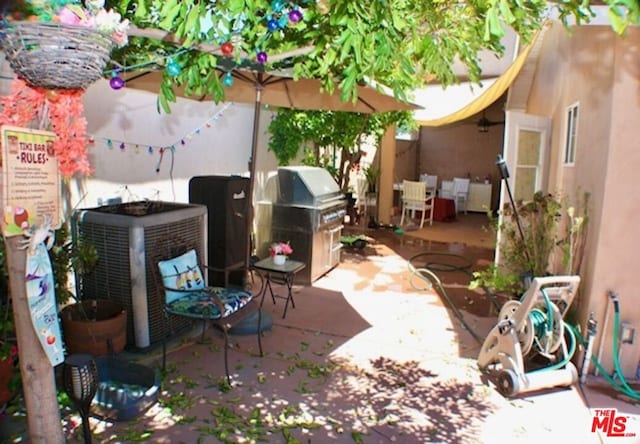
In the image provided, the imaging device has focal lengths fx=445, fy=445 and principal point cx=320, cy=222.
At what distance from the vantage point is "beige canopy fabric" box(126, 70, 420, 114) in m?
3.89

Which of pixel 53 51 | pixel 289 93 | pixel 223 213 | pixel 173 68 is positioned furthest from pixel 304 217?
pixel 53 51

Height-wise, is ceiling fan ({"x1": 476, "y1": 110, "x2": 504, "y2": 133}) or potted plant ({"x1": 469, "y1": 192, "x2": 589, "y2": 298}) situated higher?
ceiling fan ({"x1": 476, "y1": 110, "x2": 504, "y2": 133})

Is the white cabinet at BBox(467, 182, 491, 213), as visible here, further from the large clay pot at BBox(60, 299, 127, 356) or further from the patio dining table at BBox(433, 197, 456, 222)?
the large clay pot at BBox(60, 299, 127, 356)

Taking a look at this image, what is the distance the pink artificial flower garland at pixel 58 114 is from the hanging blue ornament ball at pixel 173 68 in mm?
377

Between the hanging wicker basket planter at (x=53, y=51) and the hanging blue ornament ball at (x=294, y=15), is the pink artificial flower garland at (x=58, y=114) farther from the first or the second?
the hanging blue ornament ball at (x=294, y=15)

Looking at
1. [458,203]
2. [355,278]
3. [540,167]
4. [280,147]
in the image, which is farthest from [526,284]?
[458,203]

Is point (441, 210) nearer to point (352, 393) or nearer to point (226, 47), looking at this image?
point (352, 393)

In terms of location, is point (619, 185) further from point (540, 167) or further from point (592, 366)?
point (540, 167)

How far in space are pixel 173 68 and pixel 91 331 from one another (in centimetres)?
205

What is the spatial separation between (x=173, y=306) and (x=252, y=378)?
0.78 metres

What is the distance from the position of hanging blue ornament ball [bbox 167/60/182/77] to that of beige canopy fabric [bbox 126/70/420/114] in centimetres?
188

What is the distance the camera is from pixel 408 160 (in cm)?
1369

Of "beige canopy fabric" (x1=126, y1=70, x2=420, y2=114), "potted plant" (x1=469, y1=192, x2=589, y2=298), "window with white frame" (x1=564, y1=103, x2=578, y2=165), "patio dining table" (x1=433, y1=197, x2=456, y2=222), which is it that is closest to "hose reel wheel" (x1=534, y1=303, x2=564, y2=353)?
"potted plant" (x1=469, y1=192, x2=589, y2=298)

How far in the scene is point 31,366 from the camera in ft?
6.49
